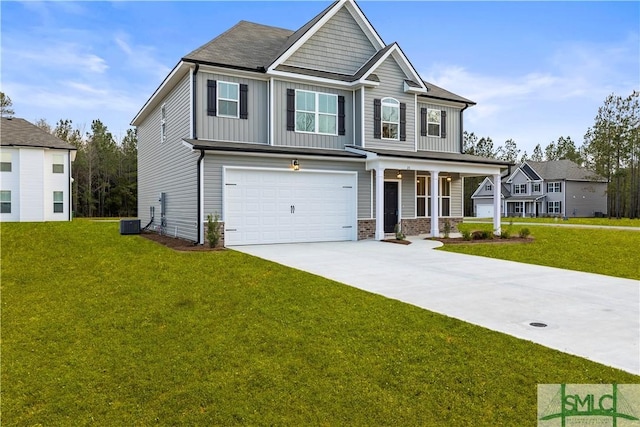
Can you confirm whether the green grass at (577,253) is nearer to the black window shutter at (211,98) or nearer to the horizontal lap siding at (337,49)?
the horizontal lap siding at (337,49)

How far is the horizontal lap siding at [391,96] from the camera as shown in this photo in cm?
1675

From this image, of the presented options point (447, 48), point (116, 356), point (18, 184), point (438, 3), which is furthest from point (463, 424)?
point (18, 184)

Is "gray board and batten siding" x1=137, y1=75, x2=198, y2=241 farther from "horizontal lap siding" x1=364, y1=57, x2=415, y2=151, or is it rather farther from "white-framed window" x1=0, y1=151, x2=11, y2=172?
"white-framed window" x1=0, y1=151, x2=11, y2=172

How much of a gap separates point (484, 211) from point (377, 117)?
42767mm

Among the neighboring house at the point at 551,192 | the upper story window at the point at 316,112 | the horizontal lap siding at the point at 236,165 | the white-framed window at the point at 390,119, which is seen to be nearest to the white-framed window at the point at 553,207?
the neighboring house at the point at 551,192

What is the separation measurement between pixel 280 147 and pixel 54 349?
36.5ft

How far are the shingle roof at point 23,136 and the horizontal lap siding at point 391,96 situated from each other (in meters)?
21.0

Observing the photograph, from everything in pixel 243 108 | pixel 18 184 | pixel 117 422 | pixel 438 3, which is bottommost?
pixel 117 422

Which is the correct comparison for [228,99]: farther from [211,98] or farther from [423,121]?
[423,121]

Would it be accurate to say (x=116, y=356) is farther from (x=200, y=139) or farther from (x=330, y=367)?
(x=200, y=139)

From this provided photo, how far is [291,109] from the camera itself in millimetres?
15523

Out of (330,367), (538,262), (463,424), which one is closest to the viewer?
(463,424)

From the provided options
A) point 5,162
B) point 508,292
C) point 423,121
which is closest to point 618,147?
point 423,121

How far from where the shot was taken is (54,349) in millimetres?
4844
